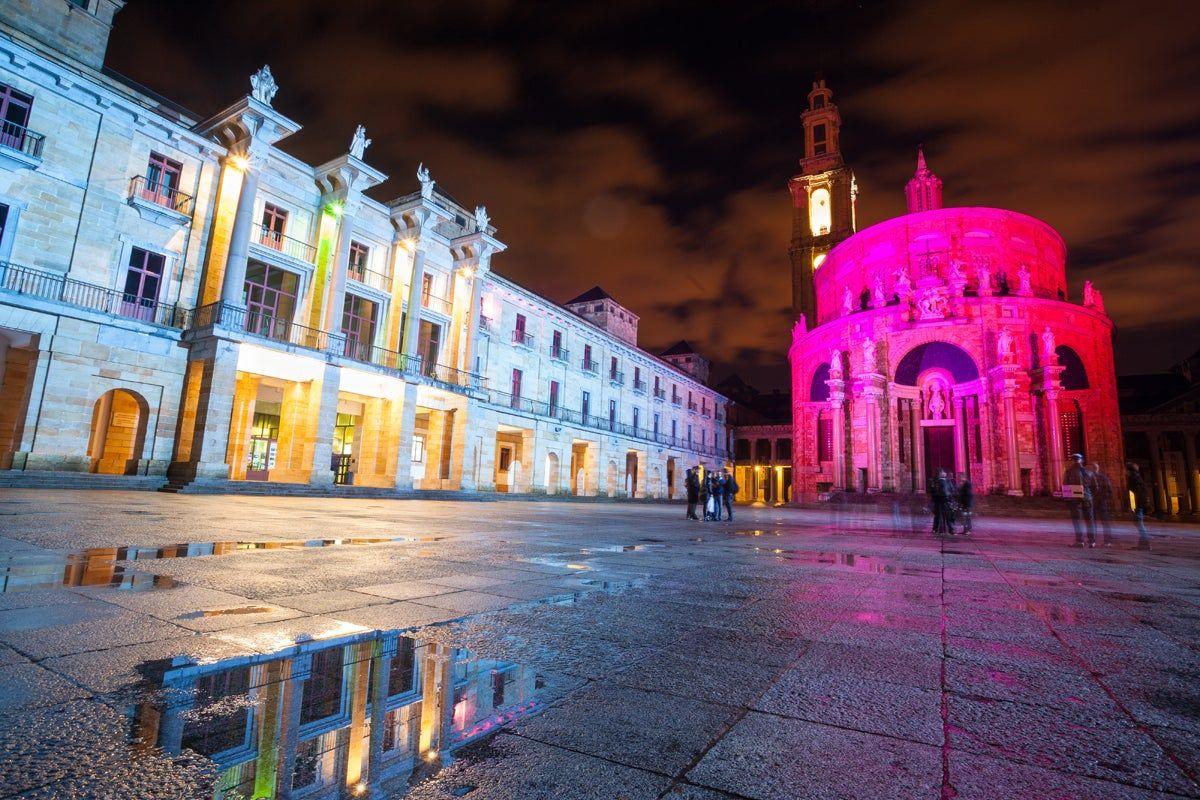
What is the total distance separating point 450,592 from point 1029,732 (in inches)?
117

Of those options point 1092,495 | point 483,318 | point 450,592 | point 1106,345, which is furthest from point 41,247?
point 1106,345

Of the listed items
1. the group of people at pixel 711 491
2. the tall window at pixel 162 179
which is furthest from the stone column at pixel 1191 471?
the tall window at pixel 162 179

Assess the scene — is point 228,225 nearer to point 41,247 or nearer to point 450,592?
point 41,247

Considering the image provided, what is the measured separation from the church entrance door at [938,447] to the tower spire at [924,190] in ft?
59.2

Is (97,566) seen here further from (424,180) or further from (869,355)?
(869,355)

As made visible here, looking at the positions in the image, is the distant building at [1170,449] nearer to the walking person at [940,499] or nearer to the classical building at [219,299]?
the walking person at [940,499]

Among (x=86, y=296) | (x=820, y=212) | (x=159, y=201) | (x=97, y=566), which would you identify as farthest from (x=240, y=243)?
(x=820, y=212)

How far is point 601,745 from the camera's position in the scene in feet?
4.99

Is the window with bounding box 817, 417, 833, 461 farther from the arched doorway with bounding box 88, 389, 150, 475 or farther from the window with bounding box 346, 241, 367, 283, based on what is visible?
the arched doorway with bounding box 88, 389, 150, 475

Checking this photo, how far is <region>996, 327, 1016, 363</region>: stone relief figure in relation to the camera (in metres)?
29.2

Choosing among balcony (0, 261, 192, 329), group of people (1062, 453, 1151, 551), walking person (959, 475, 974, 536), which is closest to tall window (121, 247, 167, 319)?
balcony (0, 261, 192, 329)

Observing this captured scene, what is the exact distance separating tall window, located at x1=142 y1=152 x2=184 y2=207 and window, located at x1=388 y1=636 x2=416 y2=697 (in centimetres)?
2266

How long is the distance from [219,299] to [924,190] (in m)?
45.4

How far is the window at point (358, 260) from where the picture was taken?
80.4ft
